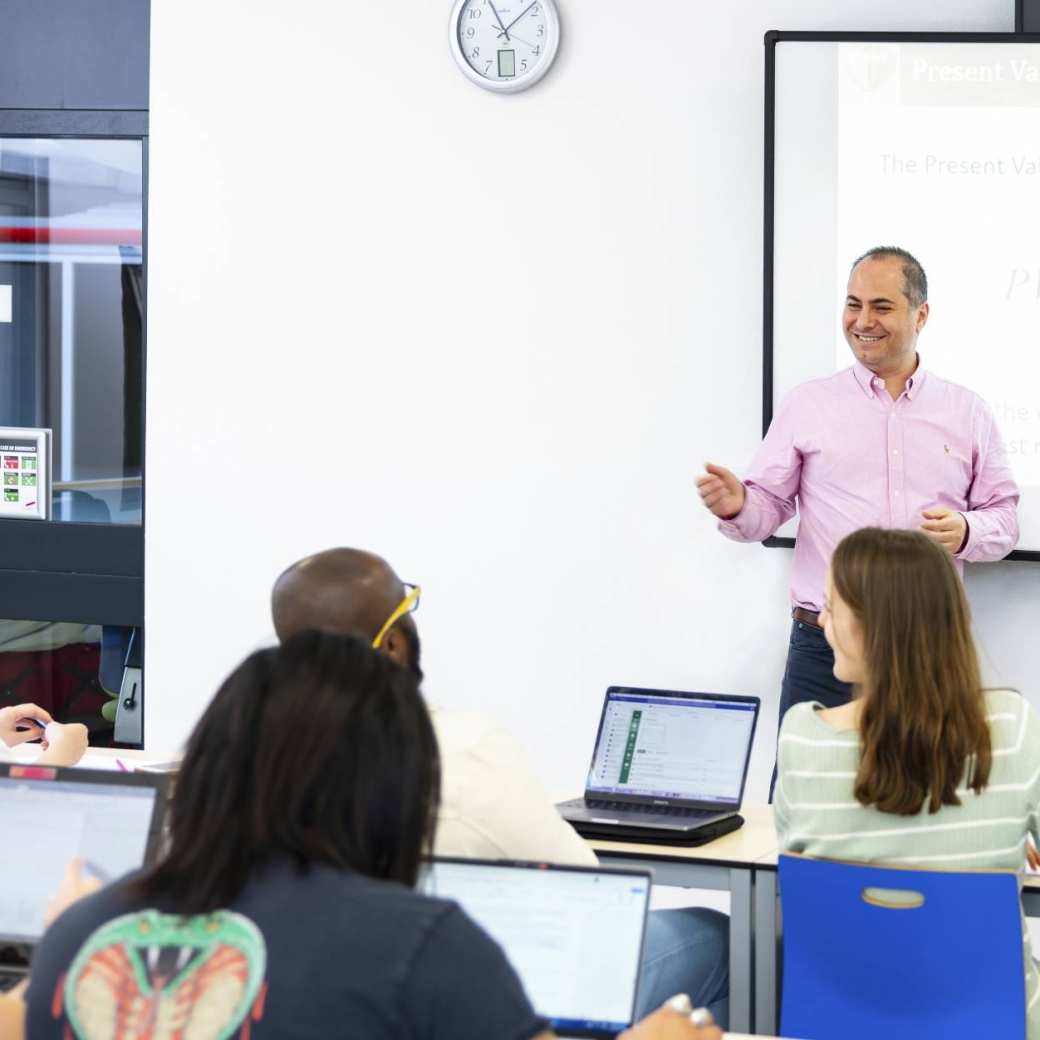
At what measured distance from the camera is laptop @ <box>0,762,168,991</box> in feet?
5.81

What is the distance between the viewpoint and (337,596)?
6.84 feet

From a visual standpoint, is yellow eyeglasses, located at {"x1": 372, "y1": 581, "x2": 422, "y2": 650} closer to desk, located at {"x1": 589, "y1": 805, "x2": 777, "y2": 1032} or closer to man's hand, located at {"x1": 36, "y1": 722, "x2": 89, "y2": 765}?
desk, located at {"x1": 589, "y1": 805, "x2": 777, "y2": 1032}

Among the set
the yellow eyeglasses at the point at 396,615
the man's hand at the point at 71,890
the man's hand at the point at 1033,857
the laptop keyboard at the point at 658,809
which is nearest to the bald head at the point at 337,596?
the yellow eyeglasses at the point at 396,615

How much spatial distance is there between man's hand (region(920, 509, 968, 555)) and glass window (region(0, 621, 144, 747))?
2.52 meters

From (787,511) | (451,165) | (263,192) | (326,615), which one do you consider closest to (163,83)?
(263,192)

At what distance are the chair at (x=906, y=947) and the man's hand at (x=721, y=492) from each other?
1599 millimetres

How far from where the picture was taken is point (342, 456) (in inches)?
175

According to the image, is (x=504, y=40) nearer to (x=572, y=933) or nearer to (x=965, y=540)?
(x=965, y=540)

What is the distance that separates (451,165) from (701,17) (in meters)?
Result: 0.81

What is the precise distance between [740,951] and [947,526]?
135 cm

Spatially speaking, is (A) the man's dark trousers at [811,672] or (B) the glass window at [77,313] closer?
(A) the man's dark trousers at [811,672]

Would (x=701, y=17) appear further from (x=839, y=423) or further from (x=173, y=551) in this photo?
(x=173, y=551)

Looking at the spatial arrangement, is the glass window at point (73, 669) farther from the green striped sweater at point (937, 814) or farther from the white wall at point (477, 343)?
the green striped sweater at point (937, 814)

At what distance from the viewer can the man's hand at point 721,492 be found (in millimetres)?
3670
